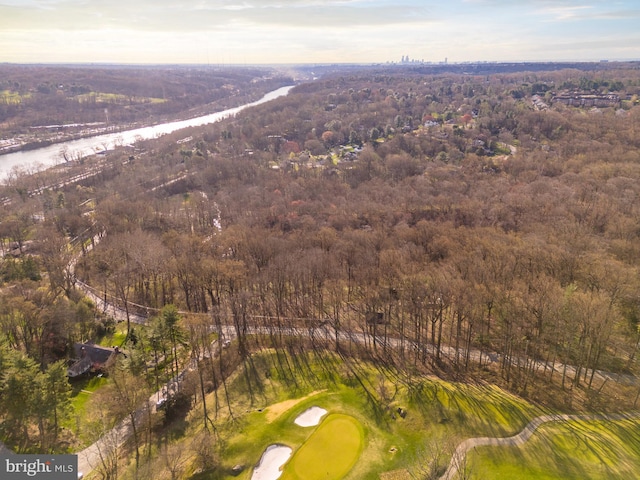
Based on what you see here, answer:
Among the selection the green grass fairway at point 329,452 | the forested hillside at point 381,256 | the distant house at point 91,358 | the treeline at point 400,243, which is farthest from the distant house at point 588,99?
the distant house at point 91,358

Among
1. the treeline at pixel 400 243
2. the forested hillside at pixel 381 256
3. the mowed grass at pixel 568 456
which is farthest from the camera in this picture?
the treeline at pixel 400 243

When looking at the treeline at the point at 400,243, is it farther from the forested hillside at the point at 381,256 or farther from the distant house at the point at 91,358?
the distant house at the point at 91,358

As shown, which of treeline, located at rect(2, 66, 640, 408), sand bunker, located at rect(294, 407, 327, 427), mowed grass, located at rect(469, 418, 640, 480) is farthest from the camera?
treeline, located at rect(2, 66, 640, 408)

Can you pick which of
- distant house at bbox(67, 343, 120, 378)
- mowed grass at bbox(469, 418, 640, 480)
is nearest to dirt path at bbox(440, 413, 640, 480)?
mowed grass at bbox(469, 418, 640, 480)

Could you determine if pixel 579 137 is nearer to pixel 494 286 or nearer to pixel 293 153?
pixel 293 153

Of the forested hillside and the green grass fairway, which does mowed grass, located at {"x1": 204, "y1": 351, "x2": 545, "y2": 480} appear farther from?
the forested hillside

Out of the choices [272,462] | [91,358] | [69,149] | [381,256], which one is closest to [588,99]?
[381,256]
